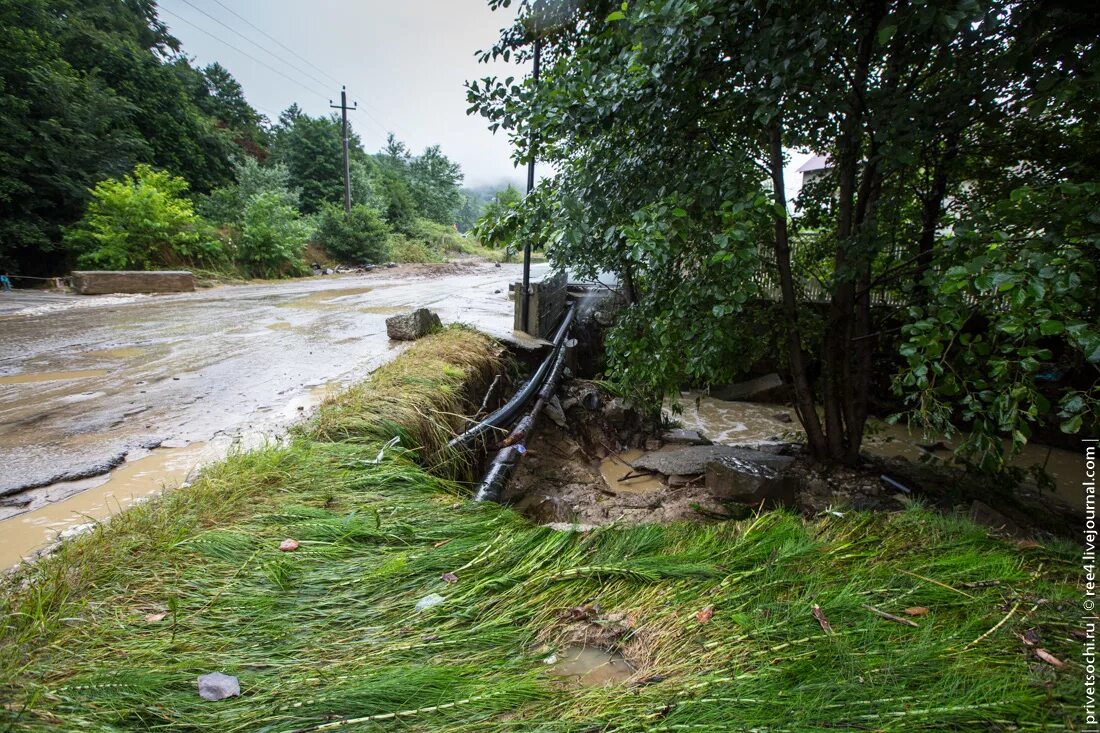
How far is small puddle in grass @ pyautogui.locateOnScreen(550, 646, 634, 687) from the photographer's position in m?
1.39

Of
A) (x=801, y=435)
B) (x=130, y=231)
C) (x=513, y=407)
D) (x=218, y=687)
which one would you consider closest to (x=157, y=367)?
(x=513, y=407)

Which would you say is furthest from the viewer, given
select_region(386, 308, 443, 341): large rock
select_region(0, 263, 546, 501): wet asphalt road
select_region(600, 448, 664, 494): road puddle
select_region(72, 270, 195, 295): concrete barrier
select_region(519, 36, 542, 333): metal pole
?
select_region(72, 270, 195, 295): concrete barrier

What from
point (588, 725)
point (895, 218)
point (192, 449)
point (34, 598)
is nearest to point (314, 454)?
point (192, 449)

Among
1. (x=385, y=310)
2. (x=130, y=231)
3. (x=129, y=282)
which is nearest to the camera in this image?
(x=385, y=310)

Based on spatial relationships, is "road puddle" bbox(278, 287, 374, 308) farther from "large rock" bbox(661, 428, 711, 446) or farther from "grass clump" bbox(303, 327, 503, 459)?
"large rock" bbox(661, 428, 711, 446)

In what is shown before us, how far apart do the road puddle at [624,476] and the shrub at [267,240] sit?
1179 cm

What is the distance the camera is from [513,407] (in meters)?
4.15

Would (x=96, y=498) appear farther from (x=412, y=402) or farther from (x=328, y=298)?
(x=328, y=298)

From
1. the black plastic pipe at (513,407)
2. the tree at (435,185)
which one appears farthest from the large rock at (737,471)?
the tree at (435,185)

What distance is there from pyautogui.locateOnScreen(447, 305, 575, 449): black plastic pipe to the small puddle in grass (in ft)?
5.92

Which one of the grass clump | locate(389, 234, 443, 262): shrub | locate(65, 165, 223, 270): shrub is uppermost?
locate(389, 234, 443, 262): shrub

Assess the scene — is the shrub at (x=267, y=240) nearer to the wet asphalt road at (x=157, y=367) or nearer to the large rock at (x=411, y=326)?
the wet asphalt road at (x=157, y=367)

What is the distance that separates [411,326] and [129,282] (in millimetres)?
7073

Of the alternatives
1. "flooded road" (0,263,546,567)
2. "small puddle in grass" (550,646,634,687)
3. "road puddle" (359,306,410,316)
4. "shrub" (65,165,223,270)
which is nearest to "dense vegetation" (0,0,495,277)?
"shrub" (65,165,223,270)
